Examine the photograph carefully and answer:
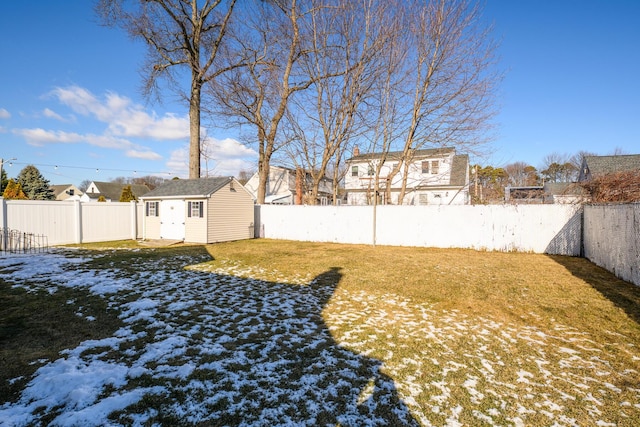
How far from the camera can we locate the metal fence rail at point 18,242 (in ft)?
33.6

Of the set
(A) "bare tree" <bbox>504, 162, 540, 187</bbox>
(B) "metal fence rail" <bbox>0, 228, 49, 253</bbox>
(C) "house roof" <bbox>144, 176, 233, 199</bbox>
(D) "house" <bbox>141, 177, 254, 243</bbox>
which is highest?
(A) "bare tree" <bbox>504, 162, 540, 187</bbox>

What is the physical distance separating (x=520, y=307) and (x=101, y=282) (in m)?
8.21

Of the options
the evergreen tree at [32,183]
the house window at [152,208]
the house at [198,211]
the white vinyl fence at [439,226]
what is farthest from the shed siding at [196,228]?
the evergreen tree at [32,183]

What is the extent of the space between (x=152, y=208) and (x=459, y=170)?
22987 millimetres

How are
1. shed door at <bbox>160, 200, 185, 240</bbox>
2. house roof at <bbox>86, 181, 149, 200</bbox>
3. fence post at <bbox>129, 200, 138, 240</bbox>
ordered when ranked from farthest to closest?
1. house roof at <bbox>86, 181, 149, 200</bbox>
2. fence post at <bbox>129, 200, 138, 240</bbox>
3. shed door at <bbox>160, 200, 185, 240</bbox>

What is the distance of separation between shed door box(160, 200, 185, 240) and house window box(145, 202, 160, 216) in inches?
13.9

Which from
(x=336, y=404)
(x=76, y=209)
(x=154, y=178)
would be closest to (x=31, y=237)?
(x=76, y=209)

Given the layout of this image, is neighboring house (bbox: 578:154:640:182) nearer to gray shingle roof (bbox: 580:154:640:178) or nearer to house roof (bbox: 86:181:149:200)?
gray shingle roof (bbox: 580:154:640:178)

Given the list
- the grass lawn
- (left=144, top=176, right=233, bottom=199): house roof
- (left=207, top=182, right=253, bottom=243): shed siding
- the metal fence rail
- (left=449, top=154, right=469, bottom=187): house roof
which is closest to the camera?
the grass lawn

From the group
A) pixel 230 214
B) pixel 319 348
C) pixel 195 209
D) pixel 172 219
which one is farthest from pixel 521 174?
pixel 319 348

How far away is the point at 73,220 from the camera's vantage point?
12.7m

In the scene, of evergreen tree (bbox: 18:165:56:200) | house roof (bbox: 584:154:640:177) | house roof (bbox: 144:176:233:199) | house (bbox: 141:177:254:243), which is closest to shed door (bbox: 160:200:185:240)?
house (bbox: 141:177:254:243)

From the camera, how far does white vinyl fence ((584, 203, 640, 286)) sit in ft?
20.5

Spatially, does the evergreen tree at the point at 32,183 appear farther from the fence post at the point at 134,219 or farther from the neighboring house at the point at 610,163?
the neighboring house at the point at 610,163
